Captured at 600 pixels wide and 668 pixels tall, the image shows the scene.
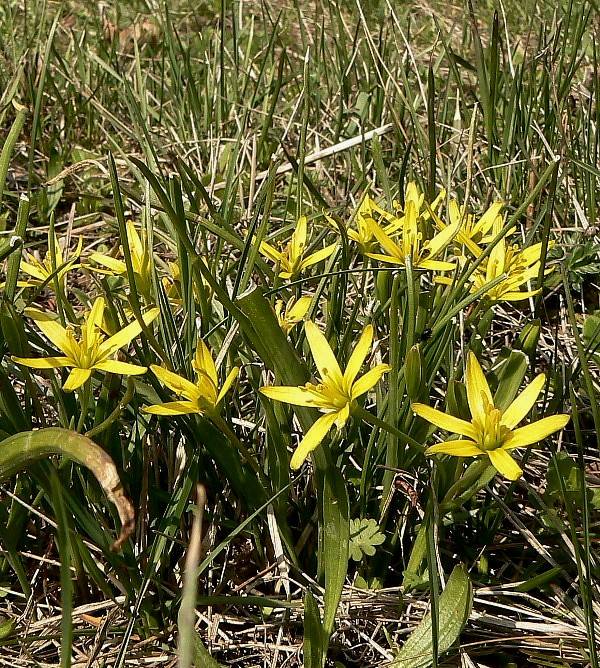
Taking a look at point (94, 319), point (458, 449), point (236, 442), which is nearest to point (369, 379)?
→ point (458, 449)

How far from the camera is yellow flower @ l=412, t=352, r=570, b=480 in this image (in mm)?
1113

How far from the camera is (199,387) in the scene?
4.05ft

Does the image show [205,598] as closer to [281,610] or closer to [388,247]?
[281,610]

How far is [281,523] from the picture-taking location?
1.39 m

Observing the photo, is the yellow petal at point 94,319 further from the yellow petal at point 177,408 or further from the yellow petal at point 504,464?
the yellow petal at point 504,464

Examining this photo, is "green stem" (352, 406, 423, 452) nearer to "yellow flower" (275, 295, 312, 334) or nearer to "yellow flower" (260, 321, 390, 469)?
"yellow flower" (260, 321, 390, 469)

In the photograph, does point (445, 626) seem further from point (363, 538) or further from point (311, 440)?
point (311, 440)

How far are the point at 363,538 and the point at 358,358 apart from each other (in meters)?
0.35

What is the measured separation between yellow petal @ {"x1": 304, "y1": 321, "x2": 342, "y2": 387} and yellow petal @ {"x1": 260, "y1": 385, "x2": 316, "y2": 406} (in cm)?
4

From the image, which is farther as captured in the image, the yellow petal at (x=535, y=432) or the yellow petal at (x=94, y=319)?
the yellow petal at (x=94, y=319)

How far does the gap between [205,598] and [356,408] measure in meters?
0.46

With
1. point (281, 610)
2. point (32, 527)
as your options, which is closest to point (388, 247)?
point (281, 610)

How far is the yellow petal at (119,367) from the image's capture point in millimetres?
1182

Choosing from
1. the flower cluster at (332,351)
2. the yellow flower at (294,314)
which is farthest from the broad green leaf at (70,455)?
the yellow flower at (294,314)
